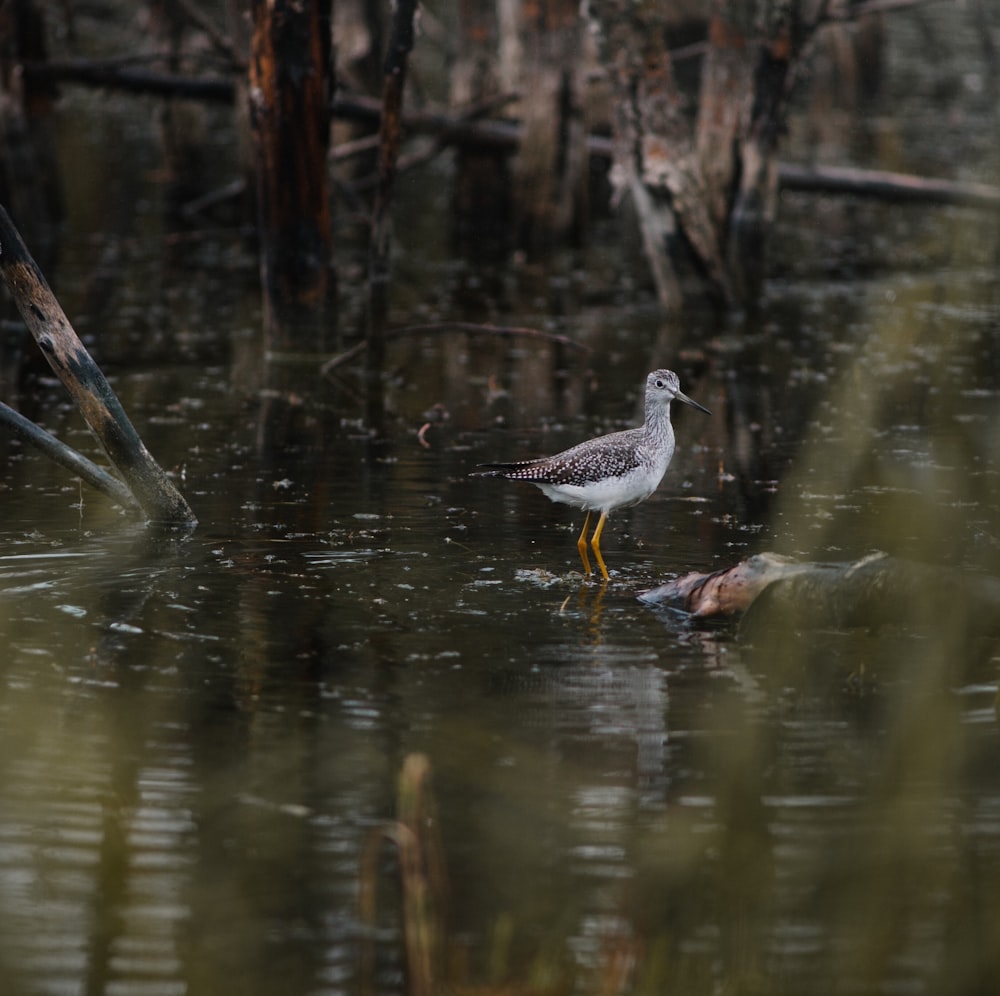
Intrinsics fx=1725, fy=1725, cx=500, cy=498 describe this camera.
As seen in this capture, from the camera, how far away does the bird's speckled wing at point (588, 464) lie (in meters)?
8.45

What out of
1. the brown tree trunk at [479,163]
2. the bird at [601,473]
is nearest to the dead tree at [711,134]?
the brown tree trunk at [479,163]

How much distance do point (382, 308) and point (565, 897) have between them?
9635mm

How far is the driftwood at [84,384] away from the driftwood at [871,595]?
3170 mm

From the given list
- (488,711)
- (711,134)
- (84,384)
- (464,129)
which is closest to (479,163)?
(464,129)

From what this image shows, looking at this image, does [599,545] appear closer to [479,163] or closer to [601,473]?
[601,473]

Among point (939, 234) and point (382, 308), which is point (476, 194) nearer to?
Answer: point (939, 234)

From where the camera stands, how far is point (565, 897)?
4746 mm

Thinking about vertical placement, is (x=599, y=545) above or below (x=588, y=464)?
below

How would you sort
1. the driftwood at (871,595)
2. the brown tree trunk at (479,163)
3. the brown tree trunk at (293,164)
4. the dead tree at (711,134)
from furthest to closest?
the brown tree trunk at (479,163)
the dead tree at (711,134)
the brown tree trunk at (293,164)
the driftwood at (871,595)

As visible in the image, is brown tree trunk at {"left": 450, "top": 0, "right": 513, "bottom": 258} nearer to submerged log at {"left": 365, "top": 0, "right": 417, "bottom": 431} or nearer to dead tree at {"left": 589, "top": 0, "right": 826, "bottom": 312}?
dead tree at {"left": 589, "top": 0, "right": 826, "bottom": 312}

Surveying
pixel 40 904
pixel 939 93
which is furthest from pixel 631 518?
pixel 939 93

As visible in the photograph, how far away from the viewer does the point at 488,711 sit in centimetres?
625

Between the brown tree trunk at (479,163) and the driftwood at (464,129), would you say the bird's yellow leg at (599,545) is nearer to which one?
the driftwood at (464,129)

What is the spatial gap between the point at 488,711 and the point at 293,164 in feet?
22.8
